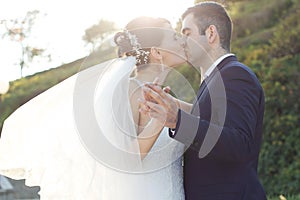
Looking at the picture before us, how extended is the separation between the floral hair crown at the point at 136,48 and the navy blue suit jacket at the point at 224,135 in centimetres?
39

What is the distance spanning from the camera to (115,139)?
292cm

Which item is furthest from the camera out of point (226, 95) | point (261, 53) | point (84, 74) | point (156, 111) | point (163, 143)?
point (261, 53)

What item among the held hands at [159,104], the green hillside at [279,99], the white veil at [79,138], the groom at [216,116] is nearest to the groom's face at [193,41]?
the groom at [216,116]

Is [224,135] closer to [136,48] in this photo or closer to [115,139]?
[115,139]

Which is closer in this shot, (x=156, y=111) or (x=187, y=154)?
(x=156, y=111)

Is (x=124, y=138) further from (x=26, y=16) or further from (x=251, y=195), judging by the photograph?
(x=26, y=16)

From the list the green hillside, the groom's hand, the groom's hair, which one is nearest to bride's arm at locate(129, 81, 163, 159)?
the groom's hand

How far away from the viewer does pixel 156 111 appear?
231cm

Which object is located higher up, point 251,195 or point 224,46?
point 224,46

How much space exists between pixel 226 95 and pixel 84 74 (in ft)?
3.43

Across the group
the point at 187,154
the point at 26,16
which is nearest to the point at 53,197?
the point at 187,154

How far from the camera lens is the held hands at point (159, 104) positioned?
2.30m

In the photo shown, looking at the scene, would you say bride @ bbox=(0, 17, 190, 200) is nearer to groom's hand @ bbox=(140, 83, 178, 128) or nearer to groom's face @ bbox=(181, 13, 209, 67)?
groom's face @ bbox=(181, 13, 209, 67)

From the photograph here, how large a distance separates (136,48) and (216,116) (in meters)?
0.73
